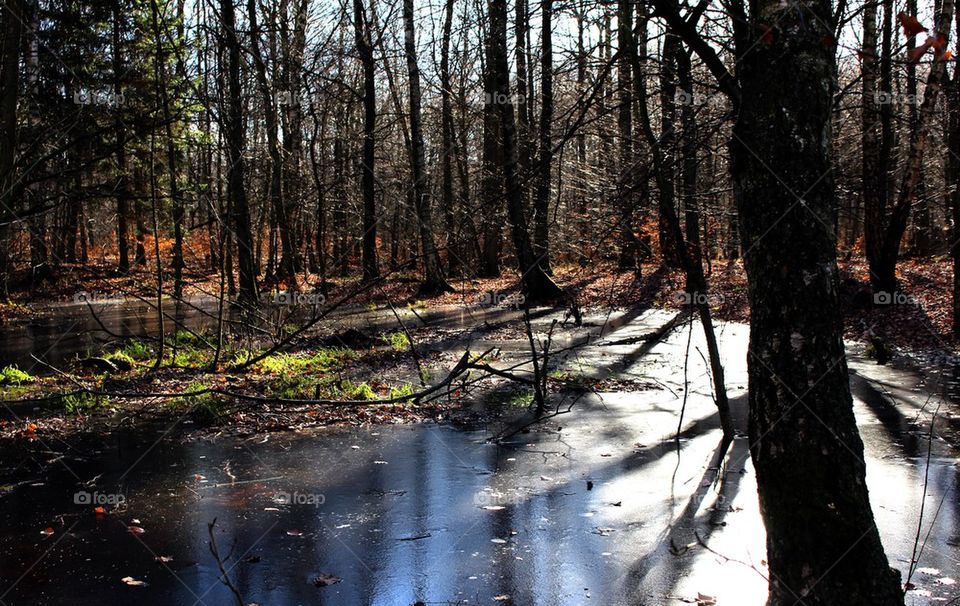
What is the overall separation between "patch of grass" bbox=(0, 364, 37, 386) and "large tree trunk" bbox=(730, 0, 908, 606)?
10857mm

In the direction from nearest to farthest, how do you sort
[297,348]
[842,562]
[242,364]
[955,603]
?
[842,562] → [955,603] → [242,364] → [297,348]

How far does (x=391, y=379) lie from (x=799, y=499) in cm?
875

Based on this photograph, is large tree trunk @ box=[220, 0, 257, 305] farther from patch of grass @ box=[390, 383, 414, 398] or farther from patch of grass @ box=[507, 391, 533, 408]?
patch of grass @ box=[507, 391, 533, 408]

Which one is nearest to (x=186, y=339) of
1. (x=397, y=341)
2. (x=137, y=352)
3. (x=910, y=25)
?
(x=137, y=352)

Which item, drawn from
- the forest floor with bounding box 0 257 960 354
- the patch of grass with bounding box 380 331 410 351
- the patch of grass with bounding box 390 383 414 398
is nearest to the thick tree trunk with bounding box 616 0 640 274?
the forest floor with bounding box 0 257 960 354

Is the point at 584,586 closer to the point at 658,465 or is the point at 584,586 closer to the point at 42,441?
the point at 658,465

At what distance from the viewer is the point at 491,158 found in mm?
27391

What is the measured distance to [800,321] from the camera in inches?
116

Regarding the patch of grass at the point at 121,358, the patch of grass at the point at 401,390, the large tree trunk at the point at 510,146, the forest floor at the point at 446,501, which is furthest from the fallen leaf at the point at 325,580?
the patch of grass at the point at 121,358

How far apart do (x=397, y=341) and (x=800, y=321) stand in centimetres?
1170

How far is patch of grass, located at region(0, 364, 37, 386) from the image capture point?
35.9 ft

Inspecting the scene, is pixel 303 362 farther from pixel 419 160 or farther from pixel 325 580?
pixel 419 160

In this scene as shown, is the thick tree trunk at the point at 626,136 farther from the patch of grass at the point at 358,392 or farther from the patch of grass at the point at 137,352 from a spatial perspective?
the patch of grass at the point at 137,352

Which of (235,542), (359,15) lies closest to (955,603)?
(235,542)
